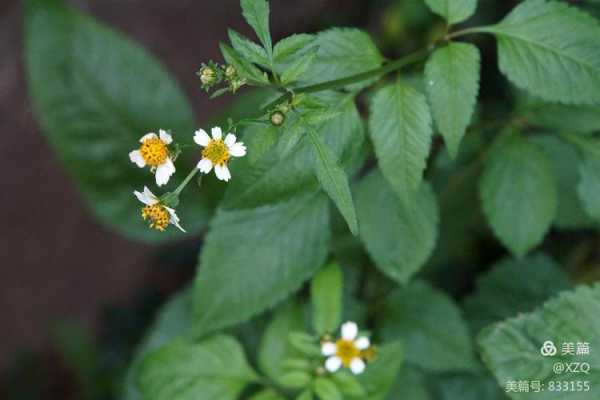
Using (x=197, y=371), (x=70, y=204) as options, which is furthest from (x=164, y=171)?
(x=70, y=204)

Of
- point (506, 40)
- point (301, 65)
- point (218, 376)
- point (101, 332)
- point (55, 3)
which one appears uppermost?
point (55, 3)

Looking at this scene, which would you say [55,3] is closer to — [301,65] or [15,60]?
[15,60]

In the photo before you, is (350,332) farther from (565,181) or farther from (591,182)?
(565,181)

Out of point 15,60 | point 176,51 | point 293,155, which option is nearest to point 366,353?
point 293,155

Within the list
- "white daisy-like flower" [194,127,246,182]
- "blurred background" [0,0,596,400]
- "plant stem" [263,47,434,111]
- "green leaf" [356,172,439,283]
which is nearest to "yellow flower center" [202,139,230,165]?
"white daisy-like flower" [194,127,246,182]

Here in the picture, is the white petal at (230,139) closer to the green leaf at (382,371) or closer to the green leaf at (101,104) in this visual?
the green leaf at (382,371)

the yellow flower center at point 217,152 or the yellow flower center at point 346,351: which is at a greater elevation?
the yellow flower center at point 217,152

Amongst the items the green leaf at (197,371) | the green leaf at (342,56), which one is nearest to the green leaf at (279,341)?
the green leaf at (197,371)
